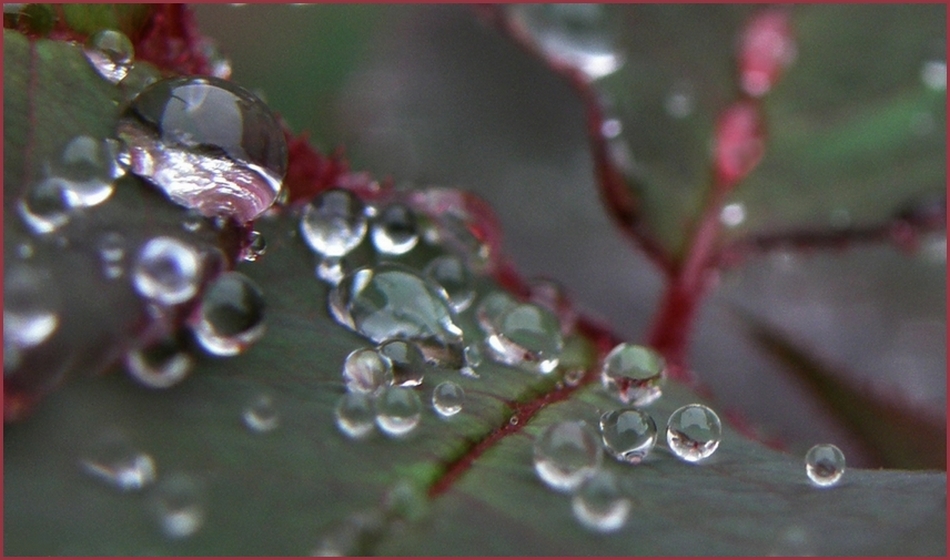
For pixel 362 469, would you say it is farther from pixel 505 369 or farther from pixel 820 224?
pixel 820 224

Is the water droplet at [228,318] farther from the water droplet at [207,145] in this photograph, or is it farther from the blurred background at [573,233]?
the blurred background at [573,233]

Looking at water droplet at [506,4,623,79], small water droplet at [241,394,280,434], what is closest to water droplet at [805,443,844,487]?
small water droplet at [241,394,280,434]

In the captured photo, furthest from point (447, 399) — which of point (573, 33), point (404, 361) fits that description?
point (573, 33)

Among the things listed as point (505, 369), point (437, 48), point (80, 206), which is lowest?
point (437, 48)

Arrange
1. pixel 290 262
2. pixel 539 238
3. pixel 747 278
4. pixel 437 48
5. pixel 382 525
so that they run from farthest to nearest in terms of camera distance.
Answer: pixel 437 48 → pixel 539 238 → pixel 747 278 → pixel 290 262 → pixel 382 525

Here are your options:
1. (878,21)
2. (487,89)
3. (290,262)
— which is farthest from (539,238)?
(290,262)

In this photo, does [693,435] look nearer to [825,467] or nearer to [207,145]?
[825,467]
